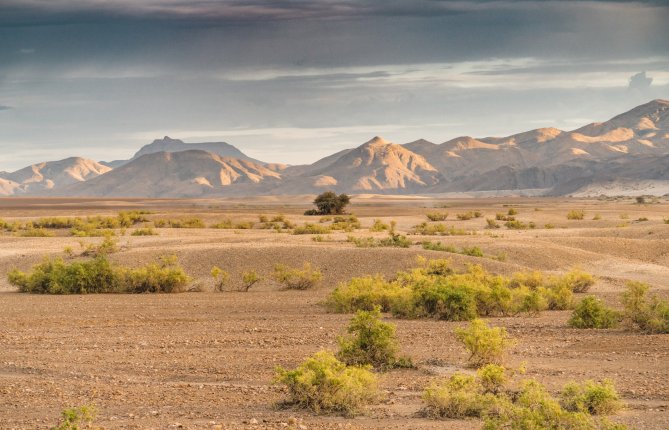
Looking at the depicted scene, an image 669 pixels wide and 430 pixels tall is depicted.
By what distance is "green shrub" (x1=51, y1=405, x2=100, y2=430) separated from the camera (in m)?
10.4

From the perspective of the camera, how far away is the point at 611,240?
142 feet

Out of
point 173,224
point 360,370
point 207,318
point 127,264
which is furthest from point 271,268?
point 173,224

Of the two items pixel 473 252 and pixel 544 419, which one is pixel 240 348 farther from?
pixel 473 252

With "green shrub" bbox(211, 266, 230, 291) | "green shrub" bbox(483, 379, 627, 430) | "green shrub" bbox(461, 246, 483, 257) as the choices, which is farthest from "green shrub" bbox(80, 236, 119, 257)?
"green shrub" bbox(483, 379, 627, 430)

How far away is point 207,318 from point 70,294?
840 centimetres

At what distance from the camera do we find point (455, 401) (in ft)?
41.7

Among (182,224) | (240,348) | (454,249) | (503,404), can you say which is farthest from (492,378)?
(182,224)

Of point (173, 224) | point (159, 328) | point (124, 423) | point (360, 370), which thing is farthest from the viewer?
point (173, 224)

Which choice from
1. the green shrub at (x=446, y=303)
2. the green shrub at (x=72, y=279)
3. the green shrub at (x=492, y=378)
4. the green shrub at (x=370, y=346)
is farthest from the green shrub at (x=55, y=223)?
the green shrub at (x=492, y=378)

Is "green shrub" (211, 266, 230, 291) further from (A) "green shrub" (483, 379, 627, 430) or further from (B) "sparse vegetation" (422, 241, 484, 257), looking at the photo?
(A) "green shrub" (483, 379, 627, 430)

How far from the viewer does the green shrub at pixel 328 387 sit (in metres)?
13.1

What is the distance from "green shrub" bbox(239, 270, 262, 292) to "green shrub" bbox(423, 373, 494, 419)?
64.2ft

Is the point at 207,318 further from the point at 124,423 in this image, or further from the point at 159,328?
the point at 124,423

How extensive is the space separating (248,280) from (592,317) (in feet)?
45.0
